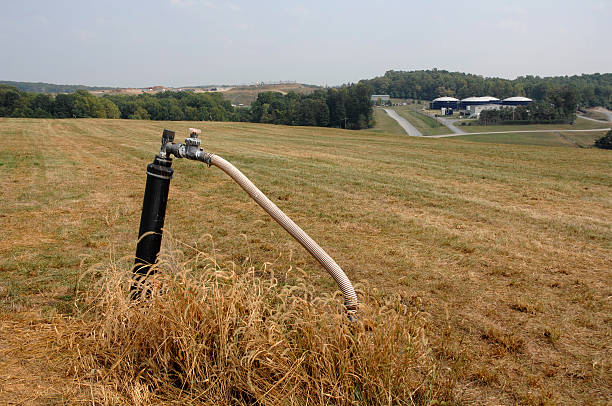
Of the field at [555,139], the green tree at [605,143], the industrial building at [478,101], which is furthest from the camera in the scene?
the industrial building at [478,101]

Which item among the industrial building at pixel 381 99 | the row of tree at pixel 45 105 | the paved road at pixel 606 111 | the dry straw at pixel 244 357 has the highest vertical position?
the industrial building at pixel 381 99

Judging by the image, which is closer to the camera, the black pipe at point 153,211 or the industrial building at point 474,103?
the black pipe at point 153,211

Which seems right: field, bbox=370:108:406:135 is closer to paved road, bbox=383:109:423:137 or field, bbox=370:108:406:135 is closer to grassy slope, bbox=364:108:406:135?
grassy slope, bbox=364:108:406:135

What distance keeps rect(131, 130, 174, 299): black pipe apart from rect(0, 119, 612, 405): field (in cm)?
17

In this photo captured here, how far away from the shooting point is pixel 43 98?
72125 mm

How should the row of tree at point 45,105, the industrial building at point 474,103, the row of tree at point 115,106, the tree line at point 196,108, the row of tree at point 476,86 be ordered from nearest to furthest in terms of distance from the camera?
1. the row of tree at point 45,105
2. the row of tree at point 115,106
3. the tree line at point 196,108
4. the industrial building at point 474,103
5. the row of tree at point 476,86

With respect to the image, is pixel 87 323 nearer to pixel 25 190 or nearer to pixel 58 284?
pixel 58 284

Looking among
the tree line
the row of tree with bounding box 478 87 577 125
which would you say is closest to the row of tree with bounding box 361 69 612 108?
the tree line

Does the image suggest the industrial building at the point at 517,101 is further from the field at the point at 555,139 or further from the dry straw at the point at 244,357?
the dry straw at the point at 244,357

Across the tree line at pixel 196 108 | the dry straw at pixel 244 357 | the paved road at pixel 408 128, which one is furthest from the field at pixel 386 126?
the dry straw at pixel 244 357

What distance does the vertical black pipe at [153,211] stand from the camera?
10.6 feet

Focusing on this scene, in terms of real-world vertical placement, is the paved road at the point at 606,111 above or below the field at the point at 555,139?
above

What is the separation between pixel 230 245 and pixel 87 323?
2.61m

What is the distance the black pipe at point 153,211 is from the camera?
3.22m
